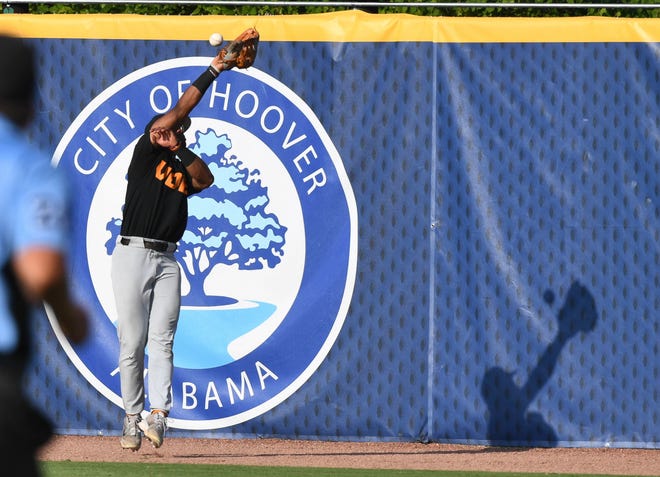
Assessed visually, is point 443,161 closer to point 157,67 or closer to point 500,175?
point 500,175

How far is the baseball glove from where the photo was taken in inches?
275

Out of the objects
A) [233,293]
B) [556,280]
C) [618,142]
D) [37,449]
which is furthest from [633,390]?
[37,449]

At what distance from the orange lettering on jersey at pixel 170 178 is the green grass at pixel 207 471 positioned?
4.98 ft

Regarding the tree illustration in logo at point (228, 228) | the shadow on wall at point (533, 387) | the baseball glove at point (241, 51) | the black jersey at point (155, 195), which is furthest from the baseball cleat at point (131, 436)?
the shadow on wall at point (533, 387)

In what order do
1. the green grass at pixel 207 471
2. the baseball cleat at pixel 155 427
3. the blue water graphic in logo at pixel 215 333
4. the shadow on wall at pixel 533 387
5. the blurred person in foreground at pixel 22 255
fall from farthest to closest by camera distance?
the blue water graphic in logo at pixel 215 333 < the shadow on wall at pixel 533 387 < the baseball cleat at pixel 155 427 < the green grass at pixel 207 471 < the blurred person in foreground at pixel 22 255

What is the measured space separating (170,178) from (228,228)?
874 millimetres

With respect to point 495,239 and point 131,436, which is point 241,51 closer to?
point 495,239

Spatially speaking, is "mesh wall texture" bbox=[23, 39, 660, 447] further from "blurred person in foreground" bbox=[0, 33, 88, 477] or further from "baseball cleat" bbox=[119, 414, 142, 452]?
"blurred person in foreground" bbox=[0, 33, 88, 477]

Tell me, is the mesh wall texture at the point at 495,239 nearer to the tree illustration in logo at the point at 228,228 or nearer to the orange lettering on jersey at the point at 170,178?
the tree illustration in logo at the point at 228,228

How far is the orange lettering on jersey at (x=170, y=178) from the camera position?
7059 millimetres

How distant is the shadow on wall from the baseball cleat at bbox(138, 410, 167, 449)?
6.69 feet

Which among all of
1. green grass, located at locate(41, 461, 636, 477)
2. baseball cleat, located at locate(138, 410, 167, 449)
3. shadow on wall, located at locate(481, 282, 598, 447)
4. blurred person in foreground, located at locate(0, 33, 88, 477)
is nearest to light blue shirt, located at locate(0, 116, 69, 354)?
blurred person in foreground, located at locate(0, 33, 88, 477)

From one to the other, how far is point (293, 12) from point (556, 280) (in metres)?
2.79

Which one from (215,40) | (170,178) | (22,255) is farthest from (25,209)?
(215,40)
